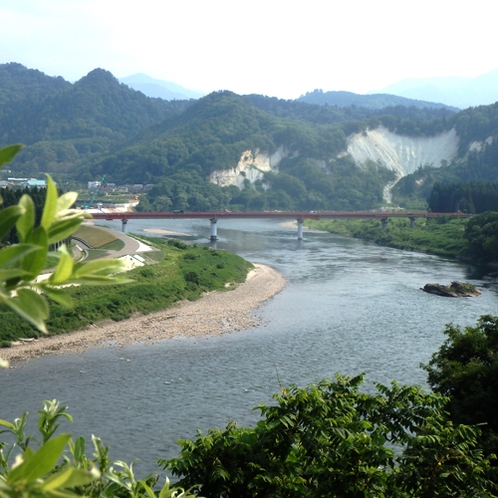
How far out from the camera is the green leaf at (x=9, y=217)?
66.9 inches

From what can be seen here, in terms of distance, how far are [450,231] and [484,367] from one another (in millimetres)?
51751

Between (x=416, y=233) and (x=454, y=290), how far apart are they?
29.3 meters

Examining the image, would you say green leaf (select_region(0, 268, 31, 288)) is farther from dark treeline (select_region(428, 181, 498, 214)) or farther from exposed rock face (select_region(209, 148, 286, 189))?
exposed rock face (select_region(209, 148, 286, 189))

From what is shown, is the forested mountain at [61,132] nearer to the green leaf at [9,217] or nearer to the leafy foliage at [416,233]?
the leafy foliage at [416,233]

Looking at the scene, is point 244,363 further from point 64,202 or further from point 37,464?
point 37,464

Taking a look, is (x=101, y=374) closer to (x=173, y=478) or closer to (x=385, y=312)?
(x=173, y=478)

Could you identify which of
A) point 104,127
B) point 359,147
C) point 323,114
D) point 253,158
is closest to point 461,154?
point 359,147

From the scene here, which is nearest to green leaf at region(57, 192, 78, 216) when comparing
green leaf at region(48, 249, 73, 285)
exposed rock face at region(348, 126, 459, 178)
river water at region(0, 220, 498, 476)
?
green leaf at region(48, 249, 73, 285)

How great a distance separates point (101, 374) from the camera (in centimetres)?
2288

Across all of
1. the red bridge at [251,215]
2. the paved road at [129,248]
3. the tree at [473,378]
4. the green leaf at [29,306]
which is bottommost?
the paved road at [129,248]

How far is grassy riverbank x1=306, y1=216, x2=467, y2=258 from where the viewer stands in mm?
59531

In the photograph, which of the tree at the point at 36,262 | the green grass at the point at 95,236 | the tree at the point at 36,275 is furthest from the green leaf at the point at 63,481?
the green grass at the point at 95,236

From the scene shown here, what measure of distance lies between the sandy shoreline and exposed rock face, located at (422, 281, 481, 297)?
350 inches

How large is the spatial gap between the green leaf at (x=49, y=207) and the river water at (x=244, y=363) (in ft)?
33.9
